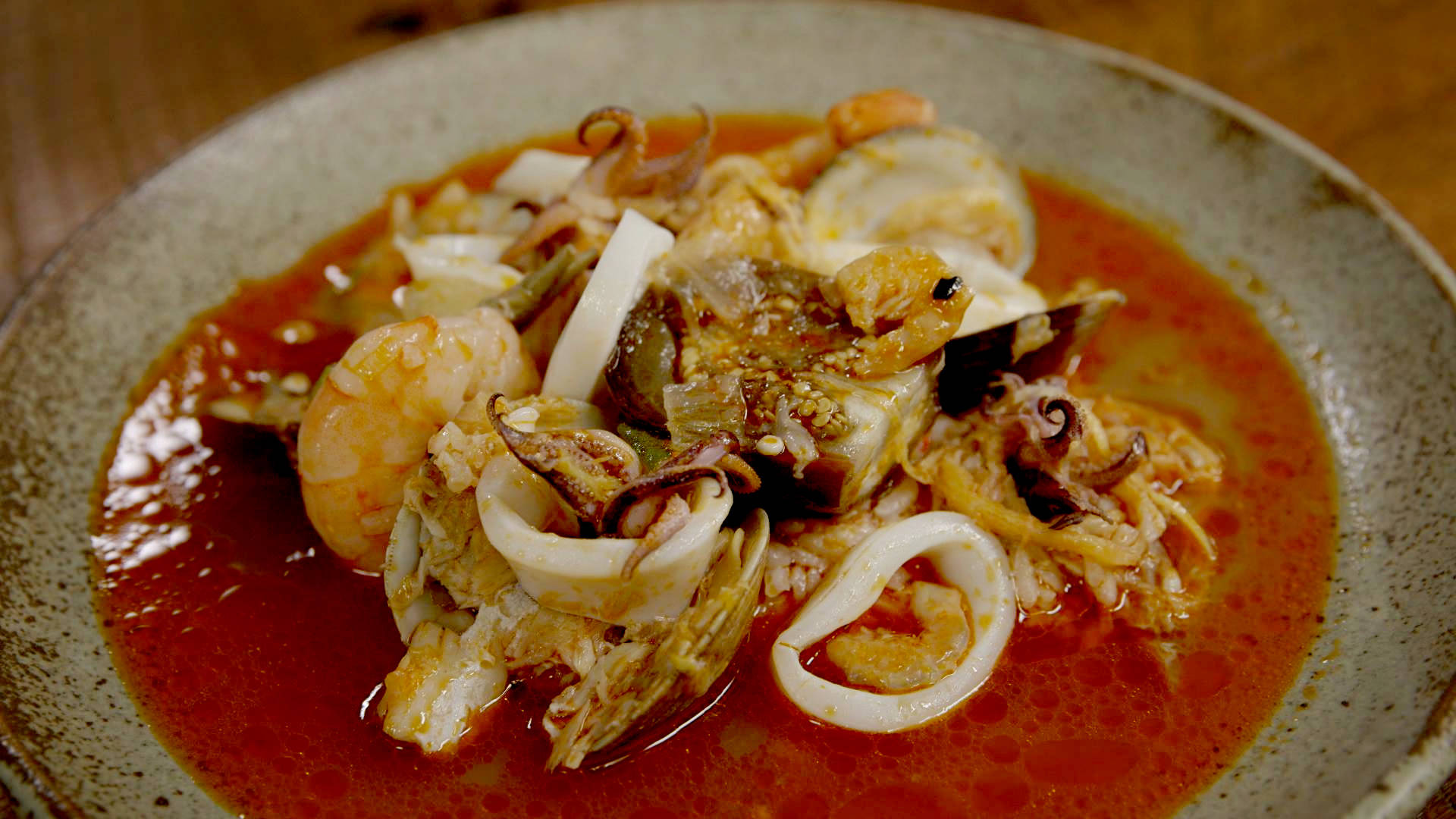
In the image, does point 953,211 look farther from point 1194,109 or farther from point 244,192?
point 244,192

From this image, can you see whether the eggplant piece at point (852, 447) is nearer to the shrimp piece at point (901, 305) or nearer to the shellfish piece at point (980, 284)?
the shrimp piece at point (901, 305)

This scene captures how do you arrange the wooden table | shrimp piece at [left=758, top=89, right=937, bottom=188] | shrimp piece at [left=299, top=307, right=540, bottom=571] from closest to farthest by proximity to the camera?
shrimp piece at [left=299, top=307, right=540, bottom=571] → shrimp piece at [left=758, top=89, right=937, bottom=188] → the wooden table

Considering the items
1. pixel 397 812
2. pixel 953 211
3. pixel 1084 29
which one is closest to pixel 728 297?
pixel 953 211

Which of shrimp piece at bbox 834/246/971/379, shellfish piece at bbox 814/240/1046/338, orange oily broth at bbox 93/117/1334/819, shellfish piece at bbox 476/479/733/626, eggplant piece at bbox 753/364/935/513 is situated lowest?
orange oily broth at bbox 93/117/1334/819

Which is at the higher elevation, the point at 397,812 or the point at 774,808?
the point at 774,808

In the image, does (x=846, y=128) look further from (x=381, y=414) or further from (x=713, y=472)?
(x=381, y=414)

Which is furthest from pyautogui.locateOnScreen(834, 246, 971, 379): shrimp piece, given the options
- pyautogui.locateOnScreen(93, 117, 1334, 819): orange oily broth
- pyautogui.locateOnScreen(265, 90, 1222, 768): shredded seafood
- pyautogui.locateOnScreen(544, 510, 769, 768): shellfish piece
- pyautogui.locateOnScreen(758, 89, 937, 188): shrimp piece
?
pyautogui.locateOnScreen(758, 89, 937, 188): shrimp piece

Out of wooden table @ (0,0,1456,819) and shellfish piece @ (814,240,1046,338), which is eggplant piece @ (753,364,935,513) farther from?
wooden table @ (0,0,1456,819)
